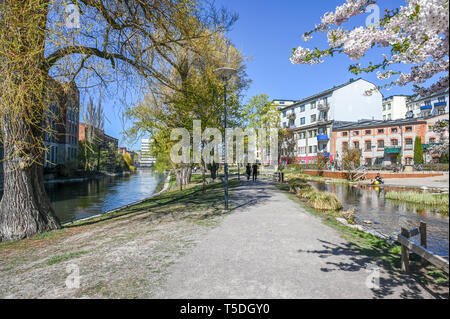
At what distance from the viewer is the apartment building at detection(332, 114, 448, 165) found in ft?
127

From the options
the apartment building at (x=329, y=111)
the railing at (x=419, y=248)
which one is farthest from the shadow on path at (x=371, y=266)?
the apartment building at (x=329, y=111)

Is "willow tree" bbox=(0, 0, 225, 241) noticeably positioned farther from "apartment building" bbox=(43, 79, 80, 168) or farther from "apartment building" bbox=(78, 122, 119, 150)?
"apartment building" bbox=(78, 122, 119, 150)

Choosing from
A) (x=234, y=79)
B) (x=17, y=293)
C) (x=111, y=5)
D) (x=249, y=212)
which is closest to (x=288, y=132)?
(x=234, y=79)

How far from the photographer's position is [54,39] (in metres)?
5.30

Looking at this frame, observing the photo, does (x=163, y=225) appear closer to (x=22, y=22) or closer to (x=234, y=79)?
(x=22, y=22)

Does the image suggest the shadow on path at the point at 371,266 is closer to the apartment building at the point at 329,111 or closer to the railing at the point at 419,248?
the railing at the point at 419,248

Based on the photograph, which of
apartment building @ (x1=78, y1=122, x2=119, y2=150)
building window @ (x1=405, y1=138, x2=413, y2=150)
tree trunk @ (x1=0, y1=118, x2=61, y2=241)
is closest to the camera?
tree trunk @ (x1=0, y1=118, x2=61, y2=241)

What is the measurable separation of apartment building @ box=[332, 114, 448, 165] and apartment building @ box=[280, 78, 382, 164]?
7.11 ft

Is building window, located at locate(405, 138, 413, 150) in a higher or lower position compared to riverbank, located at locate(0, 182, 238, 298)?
higher

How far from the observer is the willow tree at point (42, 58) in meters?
5.11

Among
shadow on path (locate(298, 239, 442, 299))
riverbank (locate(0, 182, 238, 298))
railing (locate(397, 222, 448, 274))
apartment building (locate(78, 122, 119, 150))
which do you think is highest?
apartment building (locate(78, 122, 119, 150))

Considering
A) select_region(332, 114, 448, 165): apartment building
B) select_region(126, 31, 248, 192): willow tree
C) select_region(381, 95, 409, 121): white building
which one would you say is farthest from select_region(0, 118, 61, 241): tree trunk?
select_region(381, 95, 409, 121): white building

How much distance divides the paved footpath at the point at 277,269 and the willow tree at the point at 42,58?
14.4ft
